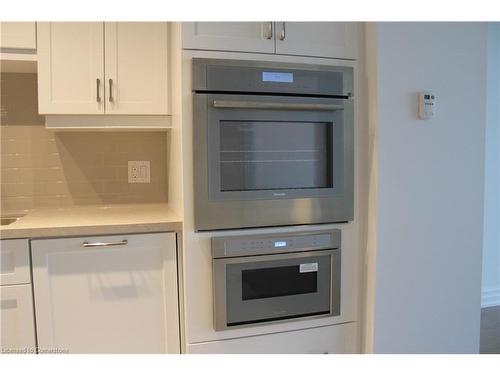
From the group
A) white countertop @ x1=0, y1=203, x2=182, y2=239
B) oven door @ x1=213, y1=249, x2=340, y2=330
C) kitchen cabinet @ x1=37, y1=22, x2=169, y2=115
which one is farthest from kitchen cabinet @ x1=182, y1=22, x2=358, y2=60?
oven door @ x1=213, y1=249, x2=340, y2=330

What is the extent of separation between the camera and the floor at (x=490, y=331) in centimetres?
218

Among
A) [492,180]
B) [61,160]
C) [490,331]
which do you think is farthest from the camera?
[492,180]

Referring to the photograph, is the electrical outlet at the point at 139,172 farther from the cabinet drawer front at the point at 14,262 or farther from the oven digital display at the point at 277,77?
the oven digital display at the point at 277,77

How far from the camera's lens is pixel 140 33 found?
1.78m

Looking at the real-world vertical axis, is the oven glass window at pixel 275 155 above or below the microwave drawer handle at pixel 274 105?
below

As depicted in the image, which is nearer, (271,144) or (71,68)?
(271,144)

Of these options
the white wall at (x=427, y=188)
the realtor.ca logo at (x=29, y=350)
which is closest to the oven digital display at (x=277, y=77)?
the white wall at (x=427, y=188)

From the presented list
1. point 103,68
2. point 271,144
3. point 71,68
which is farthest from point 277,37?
point 71,68

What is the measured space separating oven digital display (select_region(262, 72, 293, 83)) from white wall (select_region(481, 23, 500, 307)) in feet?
6.51

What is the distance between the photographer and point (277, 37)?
1.56 metres

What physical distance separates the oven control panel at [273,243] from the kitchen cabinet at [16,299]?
0.74m

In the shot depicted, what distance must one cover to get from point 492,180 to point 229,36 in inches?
92.8

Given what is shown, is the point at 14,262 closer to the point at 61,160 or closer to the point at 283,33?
the point at 61,160

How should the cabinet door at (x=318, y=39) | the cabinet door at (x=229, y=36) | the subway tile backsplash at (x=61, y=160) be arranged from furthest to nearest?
the subway tile backsplash at (x=61, y=160)
the cabinet door at (x=318, y=39)
the cabinet door at (x=229, y=36)
